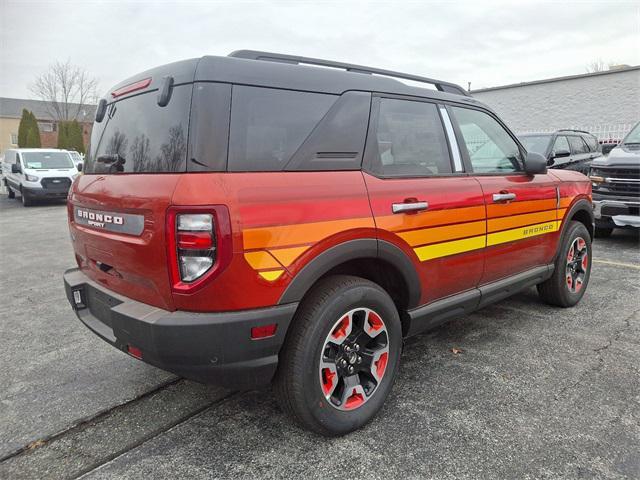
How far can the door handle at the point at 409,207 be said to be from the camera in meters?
2.67

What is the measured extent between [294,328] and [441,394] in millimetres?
1201

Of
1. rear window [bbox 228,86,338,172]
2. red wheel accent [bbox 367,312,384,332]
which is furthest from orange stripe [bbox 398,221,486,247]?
rear window [bbox 228,86,338,172]

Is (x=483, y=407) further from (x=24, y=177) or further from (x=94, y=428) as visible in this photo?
(x=24, y=177)

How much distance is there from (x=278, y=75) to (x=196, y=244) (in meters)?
0.98

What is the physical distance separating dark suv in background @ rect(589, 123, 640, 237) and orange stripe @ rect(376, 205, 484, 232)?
474 cm

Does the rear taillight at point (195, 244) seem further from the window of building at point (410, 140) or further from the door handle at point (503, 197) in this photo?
the door handle at point (503, 197)

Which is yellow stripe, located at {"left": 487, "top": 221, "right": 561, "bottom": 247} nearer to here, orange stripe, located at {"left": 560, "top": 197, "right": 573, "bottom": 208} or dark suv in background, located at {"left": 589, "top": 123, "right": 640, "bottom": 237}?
orange stripe, located at {"left": 560, "top": 197, "right": 573, "bottom": 208}

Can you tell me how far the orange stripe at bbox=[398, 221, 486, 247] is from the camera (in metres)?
2.76

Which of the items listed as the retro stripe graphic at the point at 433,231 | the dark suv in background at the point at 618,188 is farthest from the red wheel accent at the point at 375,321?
the dark suv in background at the point at 618,188

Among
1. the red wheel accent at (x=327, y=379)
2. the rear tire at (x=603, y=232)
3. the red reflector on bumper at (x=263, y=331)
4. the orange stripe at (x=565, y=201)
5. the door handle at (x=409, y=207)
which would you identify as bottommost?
the red wheel accent at (x=327, y=379)

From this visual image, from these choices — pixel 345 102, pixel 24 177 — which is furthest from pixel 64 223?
pixel 345 102

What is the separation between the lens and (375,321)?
2.63 meters

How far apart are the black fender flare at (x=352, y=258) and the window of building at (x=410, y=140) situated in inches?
18.0

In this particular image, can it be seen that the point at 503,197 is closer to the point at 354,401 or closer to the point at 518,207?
the point at 518,207
